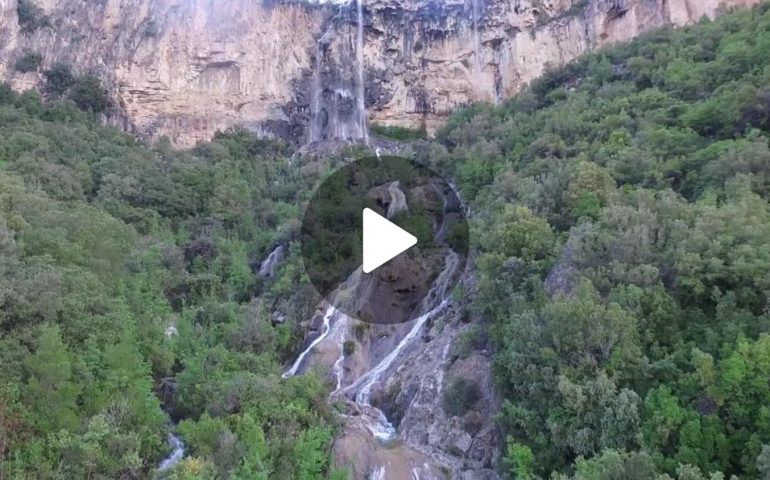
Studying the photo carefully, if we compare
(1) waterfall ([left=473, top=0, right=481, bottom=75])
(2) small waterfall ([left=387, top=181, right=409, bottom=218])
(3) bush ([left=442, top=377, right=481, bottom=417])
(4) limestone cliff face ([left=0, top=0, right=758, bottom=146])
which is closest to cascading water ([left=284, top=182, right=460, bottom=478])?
(3) bush ([left=442, top=377, right=481, bottom=417])

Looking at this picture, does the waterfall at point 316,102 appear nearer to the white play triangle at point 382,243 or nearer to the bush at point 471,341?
the white play triangle at point 382,243

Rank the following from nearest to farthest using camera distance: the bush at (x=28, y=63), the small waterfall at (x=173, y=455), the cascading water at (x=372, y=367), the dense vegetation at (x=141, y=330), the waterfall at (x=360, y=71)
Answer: the dense vegetation at (x=141, y=330), the small waterfall at (x=173, y=455), the cascading water at (x=372, y=367), the bush at (x=28, y=63), the waterfall at (x=360, y=71)

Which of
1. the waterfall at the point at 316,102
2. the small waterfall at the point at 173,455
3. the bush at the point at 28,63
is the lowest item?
the small waterfall at the point at 173,455

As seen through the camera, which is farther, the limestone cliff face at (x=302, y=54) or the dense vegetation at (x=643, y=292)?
the limestone cliff face at (x=302, y=54)

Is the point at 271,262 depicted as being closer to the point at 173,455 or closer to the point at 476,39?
the point at 173,455

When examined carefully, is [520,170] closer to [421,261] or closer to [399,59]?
[421,261]
